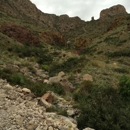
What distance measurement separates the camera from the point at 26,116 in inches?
243

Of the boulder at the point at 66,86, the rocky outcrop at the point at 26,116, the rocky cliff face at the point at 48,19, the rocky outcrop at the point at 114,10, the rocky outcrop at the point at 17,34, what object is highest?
the rocky outcrop at the point at 114,10

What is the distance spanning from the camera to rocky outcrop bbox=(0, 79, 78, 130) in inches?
227

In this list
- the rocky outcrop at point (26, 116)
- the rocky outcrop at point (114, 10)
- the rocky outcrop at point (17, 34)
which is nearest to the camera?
the rocky outcrop at point (26, 116)

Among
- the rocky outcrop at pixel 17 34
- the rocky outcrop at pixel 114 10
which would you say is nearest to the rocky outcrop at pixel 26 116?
the rocky outcrop at pixel 17 34

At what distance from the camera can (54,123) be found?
6.01 meters

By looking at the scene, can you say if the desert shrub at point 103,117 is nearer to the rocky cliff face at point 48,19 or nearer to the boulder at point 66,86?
the boulder at point 66,86

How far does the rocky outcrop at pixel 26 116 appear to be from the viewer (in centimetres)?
578

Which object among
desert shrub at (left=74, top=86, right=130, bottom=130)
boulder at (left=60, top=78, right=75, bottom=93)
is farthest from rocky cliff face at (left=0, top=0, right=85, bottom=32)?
desert shrub at (left=74, top=86, right=130, bottom=130)

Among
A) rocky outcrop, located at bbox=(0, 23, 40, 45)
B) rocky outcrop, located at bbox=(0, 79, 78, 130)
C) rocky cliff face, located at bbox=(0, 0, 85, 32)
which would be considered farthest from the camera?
rocky cliff face, located at bbox=(0, 0, 85, 32)

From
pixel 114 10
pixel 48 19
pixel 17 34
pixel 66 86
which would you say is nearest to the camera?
pixel 66 86

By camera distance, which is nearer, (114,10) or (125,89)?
(125,89)

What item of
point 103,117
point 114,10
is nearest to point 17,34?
point 103,117

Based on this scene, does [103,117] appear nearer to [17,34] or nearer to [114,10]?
[17,34]

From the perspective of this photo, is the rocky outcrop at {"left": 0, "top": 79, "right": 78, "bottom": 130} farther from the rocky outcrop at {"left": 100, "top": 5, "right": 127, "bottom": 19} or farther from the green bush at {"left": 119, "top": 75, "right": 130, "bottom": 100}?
the rocky outcrop at {"left": 100, "top": 5, "right": 127, "bottom": 19}
